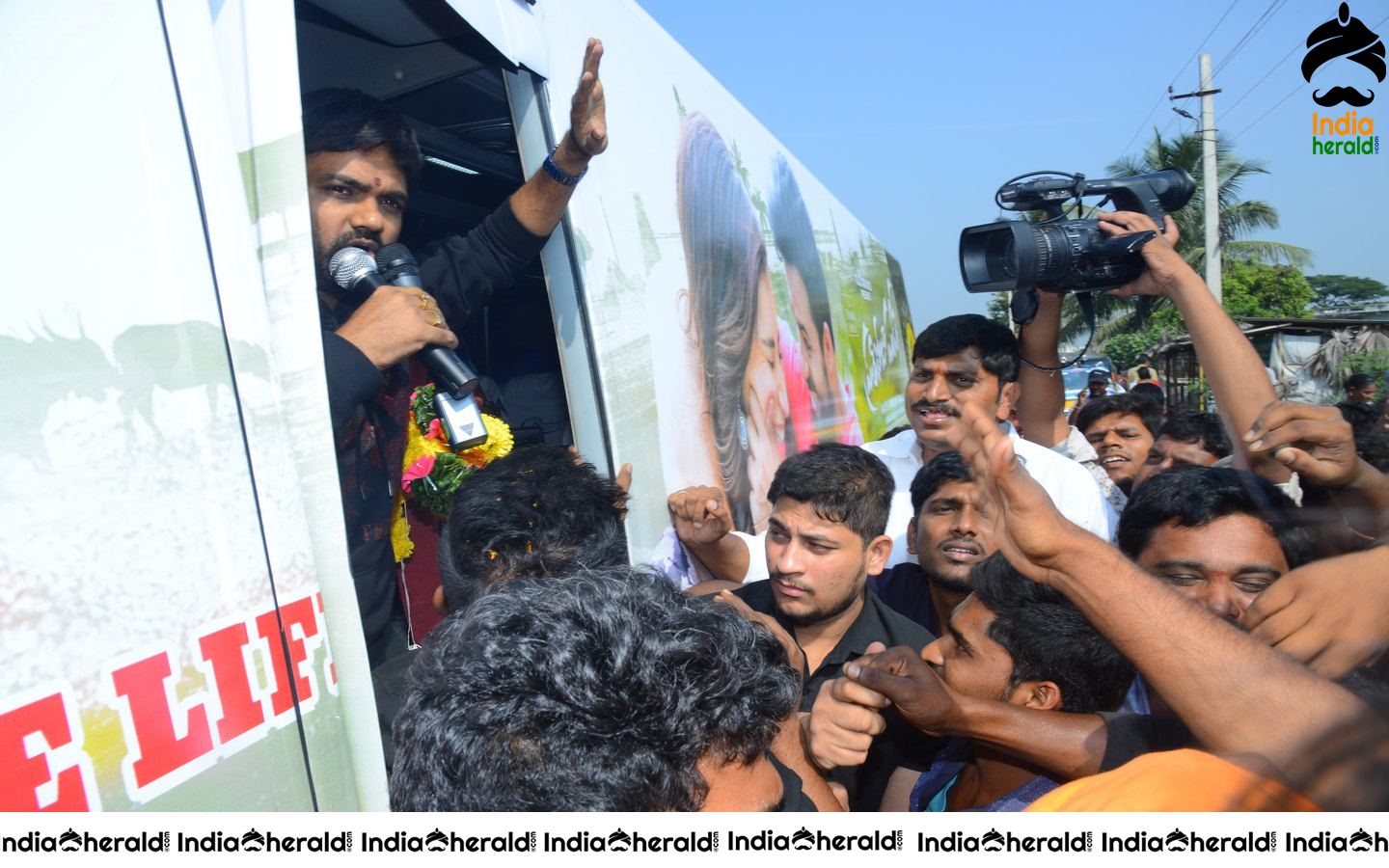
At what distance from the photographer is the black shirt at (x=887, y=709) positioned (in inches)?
73.7

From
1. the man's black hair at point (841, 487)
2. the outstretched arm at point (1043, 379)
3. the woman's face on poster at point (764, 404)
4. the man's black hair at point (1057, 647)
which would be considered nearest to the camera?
the man's black hair at point (1057, 647)

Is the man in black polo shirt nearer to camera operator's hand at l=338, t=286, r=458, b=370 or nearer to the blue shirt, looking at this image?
the blue shirt

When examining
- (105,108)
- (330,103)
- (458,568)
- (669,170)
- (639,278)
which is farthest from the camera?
(669,170)

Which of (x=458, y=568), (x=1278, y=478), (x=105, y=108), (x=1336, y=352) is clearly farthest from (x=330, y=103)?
(x=1336, y=352)

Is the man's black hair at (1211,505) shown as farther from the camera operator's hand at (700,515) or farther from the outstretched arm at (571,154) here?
the outstretched arm at (571,154)

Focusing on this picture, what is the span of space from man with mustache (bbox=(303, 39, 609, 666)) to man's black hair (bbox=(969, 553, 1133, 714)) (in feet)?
3.57

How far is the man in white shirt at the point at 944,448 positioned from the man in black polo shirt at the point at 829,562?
0.38 metres

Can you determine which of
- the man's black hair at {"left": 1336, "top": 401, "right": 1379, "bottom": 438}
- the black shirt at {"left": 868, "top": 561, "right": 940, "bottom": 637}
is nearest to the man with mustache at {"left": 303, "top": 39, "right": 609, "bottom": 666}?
the black shirt at {"left": 868, "top": 561, "right": 940, "bottom": 637}

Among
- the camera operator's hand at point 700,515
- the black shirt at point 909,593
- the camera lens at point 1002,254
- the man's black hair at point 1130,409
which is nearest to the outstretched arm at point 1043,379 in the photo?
the camera lens at point 1002,254

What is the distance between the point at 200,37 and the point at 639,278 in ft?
4.93

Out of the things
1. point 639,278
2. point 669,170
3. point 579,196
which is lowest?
point 639,278

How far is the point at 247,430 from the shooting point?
1247 mm

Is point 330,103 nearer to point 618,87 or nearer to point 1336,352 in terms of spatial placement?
point 618,87

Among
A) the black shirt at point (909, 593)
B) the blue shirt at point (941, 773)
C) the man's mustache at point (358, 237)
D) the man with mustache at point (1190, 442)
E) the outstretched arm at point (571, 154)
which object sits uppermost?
the outstretched arm at point (571, 154)
